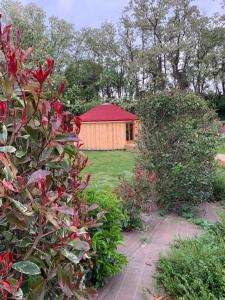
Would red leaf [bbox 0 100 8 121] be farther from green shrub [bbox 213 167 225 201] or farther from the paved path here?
green shrub [bbox 213 167 225 201]

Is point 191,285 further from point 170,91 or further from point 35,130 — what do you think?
point 170,91

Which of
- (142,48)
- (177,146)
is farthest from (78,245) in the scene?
(142,48)

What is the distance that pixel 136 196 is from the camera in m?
4.64

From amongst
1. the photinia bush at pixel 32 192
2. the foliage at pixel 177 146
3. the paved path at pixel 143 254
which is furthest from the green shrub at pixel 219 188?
the photinia bush at pixel 32 192

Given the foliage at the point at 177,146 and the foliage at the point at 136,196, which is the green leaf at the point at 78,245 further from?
the foliage at the point at 177,146

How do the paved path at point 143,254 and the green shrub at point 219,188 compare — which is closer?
the paved path at point 143,254

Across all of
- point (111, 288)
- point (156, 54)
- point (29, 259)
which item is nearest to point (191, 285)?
point (111, 288)

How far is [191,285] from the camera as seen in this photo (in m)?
2.79

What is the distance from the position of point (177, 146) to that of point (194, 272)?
3.00 meters

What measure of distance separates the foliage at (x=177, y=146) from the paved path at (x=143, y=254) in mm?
520

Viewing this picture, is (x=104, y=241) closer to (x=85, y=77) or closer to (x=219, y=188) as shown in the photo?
(x=219, y=188)

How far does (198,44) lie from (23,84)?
2715 centimetres

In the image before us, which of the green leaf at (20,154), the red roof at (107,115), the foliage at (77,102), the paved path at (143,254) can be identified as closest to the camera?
the green leaf at (20,154)

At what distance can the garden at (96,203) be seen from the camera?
124 cm
